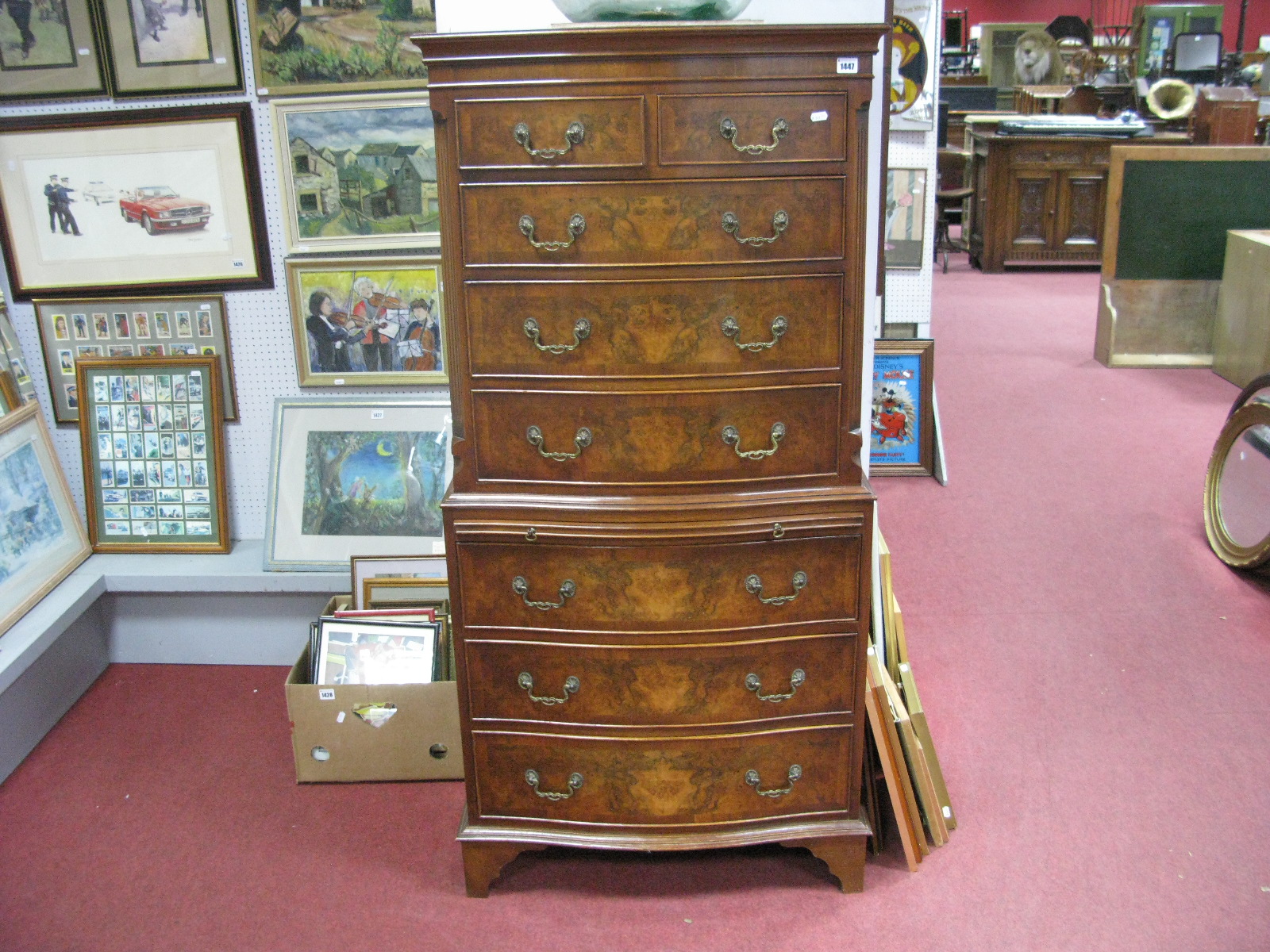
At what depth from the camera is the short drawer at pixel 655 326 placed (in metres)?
2.21

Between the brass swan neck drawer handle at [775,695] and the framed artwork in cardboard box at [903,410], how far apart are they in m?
2.69

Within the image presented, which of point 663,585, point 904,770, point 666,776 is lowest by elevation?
point 904,770

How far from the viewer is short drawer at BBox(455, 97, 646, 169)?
2.10m

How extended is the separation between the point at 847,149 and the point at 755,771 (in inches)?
50.2

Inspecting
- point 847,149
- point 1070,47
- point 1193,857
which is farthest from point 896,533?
point 1070,47

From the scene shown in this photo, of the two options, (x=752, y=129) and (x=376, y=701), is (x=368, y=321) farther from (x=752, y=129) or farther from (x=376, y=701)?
(x=752, y=129)

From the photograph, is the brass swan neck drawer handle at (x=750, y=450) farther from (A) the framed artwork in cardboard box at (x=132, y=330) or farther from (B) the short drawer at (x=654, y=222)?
(A) the framed artwork in cardboard box at (x=132, y=330)

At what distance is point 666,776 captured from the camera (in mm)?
2480

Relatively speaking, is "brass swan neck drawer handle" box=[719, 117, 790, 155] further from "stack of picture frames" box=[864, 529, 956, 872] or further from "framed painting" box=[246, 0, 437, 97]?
"framed painting" box=[246, 0, 437, 97]

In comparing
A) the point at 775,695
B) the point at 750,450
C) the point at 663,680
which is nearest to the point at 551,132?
the point at 750,450

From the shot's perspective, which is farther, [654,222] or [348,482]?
[348,482]

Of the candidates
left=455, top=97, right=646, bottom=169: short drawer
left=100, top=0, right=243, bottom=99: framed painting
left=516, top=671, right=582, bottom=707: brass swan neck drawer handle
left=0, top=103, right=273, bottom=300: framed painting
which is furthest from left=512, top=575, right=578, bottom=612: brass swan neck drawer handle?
left=100, top=0, right=243, bottom=99: framed painting

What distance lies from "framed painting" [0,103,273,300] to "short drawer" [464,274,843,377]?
134cm

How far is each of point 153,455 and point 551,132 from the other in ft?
6.33
